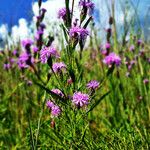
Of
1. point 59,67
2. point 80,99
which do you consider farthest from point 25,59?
point 80,99

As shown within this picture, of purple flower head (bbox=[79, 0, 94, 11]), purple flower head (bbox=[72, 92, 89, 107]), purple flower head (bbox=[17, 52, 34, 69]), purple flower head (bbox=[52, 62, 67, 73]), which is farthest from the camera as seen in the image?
purple flower head (bbox=[17, 52, 34, 69])

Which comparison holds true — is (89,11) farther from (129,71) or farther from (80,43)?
(129,71)

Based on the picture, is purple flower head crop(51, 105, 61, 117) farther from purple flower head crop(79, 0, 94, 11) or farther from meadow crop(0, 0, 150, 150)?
purple flower head crop(79, 0, 94, 11)

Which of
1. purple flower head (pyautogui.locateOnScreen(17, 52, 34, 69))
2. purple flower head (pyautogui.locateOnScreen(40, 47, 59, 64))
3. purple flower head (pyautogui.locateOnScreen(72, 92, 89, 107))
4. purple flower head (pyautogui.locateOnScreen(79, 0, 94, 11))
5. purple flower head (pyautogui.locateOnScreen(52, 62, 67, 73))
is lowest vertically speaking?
purple flower head (pyautogui.locateOnScreen(72, 92, 89, 107))

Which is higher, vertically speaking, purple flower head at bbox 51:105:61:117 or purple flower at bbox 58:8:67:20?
purple flower at bbox 58:8:67:20

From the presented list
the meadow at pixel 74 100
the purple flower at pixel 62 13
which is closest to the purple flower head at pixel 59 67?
the meadow at pixel 74 100

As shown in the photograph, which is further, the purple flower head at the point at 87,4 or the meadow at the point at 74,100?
the purple flower head at the point at 87,4

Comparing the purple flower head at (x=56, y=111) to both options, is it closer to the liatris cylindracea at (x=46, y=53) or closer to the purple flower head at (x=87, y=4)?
the liatris cylindracea at (x=46, y=53)

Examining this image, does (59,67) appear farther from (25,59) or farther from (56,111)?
(25,59)

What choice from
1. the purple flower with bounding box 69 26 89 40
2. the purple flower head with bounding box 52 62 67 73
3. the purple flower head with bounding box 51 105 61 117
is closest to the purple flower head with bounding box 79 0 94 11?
the purple flower with bounding box 69 26 89 40
